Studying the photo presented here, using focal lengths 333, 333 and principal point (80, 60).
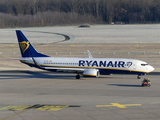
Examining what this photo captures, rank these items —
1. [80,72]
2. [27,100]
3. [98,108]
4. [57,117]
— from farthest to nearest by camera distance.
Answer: [80,72] → [27,100] → [98,108] → [57,117]

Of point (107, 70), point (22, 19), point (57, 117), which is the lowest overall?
point (57, 117)

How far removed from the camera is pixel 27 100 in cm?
3744

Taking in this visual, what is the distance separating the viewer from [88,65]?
54312 millimetres

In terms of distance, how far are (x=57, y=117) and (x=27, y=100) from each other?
9.33 metres

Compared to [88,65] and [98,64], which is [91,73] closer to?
[88,65]

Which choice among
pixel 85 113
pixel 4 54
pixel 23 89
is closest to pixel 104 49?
pixel 4 54

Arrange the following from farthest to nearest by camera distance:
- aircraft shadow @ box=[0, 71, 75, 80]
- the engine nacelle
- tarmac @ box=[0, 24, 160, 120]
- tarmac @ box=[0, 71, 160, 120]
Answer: aircraft shadow @ box=[0, 71, 75, 80]
the engine nacelle
tarmac @ box=[0, 24, 160, 120]
tarmac @ box=[0, 71, 160, 120]

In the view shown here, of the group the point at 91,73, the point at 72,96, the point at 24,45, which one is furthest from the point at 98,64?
the point at 72,96

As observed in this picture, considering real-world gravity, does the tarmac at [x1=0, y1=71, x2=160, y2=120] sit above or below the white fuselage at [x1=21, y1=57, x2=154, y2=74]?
below

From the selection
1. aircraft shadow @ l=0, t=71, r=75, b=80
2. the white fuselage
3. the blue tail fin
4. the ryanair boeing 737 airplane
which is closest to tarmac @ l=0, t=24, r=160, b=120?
aircraft shadow @ l=0, t=71, r=75, b=80

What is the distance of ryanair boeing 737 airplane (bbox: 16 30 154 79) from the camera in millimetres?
52844

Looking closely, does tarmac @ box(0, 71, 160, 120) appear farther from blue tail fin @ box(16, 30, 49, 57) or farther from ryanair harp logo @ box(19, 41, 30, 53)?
ryanair harp logo @ box(19, 41, 30, 53)

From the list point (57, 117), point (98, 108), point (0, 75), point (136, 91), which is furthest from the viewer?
point (0, 75)

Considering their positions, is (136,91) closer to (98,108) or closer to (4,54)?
(98,108)
